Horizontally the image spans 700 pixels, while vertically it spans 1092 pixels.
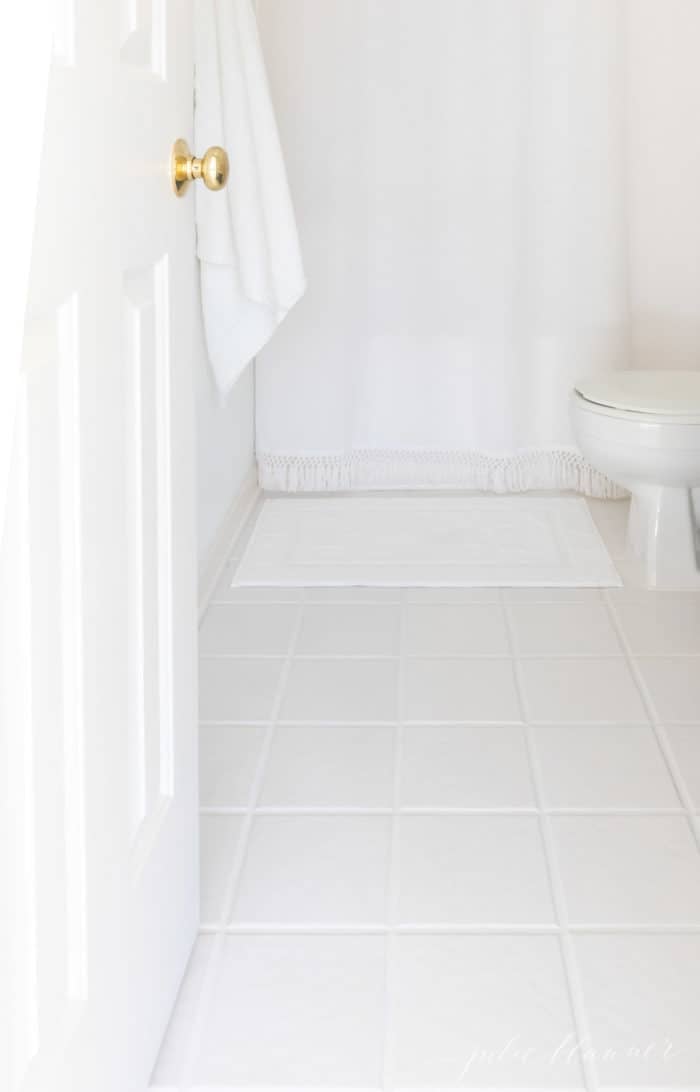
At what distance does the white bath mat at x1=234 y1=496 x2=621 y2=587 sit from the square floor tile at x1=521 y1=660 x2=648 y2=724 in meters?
0.51

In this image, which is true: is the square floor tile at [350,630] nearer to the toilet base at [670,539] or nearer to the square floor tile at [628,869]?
the toilet base at [670,539]

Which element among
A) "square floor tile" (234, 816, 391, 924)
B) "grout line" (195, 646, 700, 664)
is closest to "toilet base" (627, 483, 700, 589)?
"grout line" (195, 646, 700, 664)

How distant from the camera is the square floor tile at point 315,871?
1.78m

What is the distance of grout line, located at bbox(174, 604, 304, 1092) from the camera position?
1503mm

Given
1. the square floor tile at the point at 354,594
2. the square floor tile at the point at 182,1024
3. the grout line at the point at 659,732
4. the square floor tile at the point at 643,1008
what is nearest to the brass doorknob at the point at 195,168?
the square floor tile at the point at 182,1024

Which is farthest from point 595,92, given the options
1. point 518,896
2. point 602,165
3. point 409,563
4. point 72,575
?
point 72,575

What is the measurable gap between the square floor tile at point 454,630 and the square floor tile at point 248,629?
0.24 meters

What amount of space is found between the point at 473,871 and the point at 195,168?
3.15ft

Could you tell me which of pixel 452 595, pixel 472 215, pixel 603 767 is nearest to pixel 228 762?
pixel 603 767

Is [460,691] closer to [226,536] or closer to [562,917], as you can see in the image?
[562,917]

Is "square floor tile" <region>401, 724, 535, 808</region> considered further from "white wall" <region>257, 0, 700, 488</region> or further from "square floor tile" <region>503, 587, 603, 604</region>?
"white wall" <region>257, 0, 700, 488</region>

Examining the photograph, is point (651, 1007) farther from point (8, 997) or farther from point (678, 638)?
point (678, 638)

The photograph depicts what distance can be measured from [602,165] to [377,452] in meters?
0.96

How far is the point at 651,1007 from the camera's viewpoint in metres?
1.57
